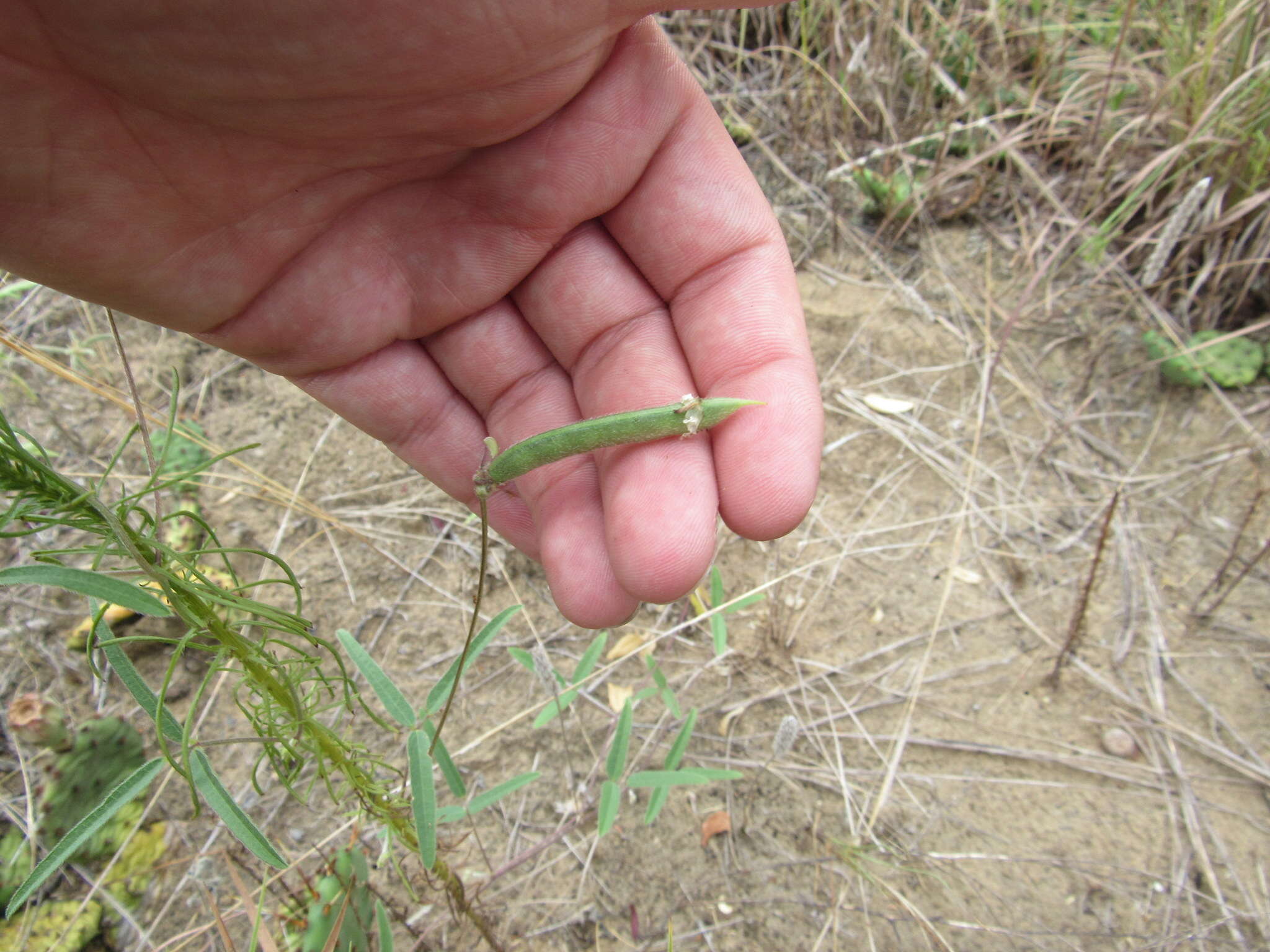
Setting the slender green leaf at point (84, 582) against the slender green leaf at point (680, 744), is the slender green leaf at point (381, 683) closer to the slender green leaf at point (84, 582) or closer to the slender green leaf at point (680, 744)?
the slender green leaf at point (84, 582)

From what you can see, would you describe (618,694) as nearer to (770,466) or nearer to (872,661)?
(872,661)

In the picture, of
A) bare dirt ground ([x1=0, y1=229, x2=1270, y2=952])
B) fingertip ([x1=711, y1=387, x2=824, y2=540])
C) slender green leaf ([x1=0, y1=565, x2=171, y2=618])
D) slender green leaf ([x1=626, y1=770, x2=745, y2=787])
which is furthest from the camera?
bare dirt ground ([x1=0, y1=229, x2=1270, y2=952])

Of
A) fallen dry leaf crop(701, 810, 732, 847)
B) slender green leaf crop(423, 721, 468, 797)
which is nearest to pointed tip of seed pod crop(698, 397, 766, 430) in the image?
slender green leaf crop(423, 721, 468, 797)

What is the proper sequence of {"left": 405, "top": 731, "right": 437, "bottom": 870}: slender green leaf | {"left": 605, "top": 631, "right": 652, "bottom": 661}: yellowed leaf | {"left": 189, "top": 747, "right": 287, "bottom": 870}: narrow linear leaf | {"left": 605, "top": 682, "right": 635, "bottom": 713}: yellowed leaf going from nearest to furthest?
{"left": 189, "top": 747, "right": 287, "bottom": 870}: narrow linear leaf < {"left": 405, "top": 731, "right": 437, "bottom": 870}: slender green leaf < {"left": 605, "top": 682, "right": 635, "bottom": 713}: yellowed leaf < {"left": 605, "top": 631, "right": 652, "bottom": 661}: yellowed leaf

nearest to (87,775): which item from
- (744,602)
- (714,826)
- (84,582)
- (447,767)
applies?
(447,767)

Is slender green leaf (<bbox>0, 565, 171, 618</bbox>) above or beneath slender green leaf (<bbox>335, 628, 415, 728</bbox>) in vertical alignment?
above

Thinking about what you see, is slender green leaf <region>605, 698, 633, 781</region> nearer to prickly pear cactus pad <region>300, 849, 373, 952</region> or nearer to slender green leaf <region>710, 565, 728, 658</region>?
slender green leaf <region>710, 565, 728, 658</region>

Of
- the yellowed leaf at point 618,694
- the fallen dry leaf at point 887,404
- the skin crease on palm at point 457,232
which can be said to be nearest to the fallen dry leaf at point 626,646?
the yellowed leaf at point 618,694
